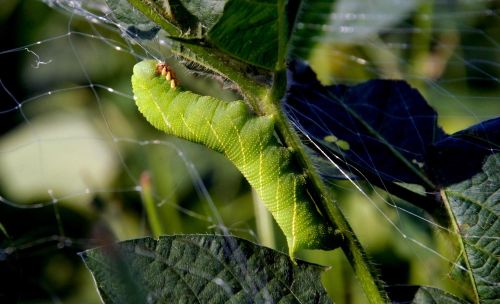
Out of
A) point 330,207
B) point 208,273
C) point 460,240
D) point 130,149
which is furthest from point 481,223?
point 130,149

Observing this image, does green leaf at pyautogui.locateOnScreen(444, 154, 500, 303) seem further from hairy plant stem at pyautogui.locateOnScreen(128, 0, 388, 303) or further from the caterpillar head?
the caterpillar head

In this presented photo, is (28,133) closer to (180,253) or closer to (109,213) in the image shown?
(109,213)

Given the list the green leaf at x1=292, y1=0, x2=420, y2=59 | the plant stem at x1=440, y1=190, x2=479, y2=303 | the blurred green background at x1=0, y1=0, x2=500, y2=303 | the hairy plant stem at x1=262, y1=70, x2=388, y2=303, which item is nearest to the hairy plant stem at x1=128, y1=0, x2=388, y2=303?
the hairy plant stem at x1=262, y1=70, x2=388, y2=303

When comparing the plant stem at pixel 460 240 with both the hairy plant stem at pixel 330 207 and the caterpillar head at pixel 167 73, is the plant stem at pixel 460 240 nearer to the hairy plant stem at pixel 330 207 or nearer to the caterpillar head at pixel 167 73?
the hairy plant stem at pixel 330 207

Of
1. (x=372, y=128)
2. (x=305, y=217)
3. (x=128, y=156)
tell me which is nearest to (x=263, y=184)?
(x=305, y=217)

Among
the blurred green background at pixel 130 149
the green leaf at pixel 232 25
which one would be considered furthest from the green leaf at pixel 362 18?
the green leaf at pixel 232 25
